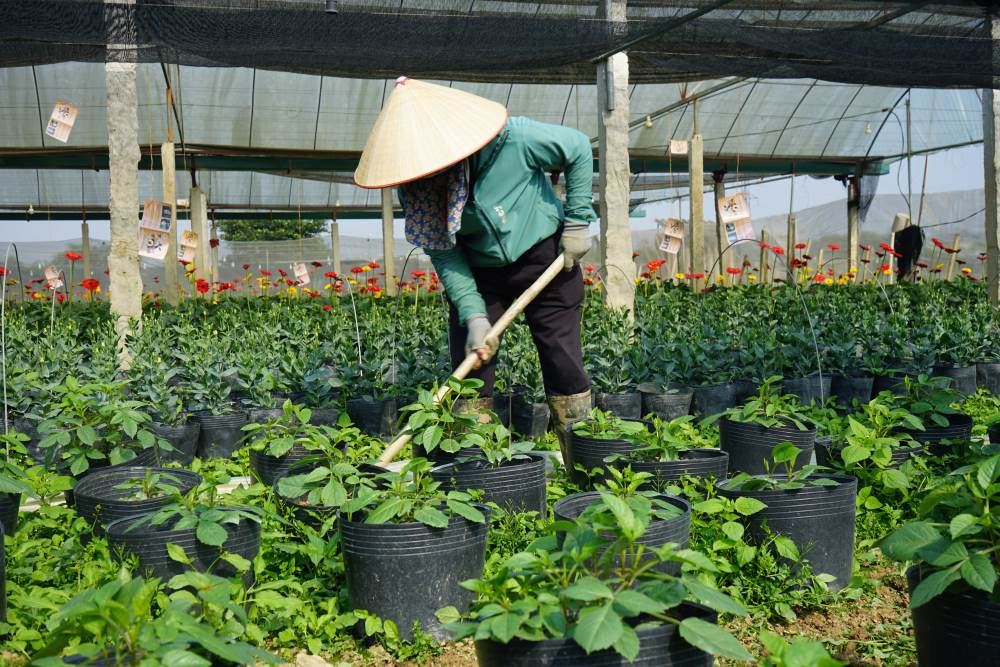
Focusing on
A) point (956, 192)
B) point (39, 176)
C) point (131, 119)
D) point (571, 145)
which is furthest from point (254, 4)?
point (956, 192)

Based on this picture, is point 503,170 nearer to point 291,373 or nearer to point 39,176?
point 291,373

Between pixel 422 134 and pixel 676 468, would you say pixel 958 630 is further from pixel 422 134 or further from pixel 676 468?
pixel 422 134

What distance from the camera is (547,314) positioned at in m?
3.26

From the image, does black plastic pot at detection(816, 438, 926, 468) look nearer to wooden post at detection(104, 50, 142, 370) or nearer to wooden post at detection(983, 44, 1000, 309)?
wooden post at detection(104, 50, 142, 370)

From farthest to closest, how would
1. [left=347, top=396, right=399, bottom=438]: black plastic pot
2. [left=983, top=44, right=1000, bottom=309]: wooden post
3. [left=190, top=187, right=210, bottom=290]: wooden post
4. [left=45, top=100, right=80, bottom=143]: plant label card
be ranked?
1. [left=190, top=187, right=210, bottom=290]: wooden post
2. [left=983, top=44, right=1000, bottom=309]: wooden post
3. [left=45, top=100, right=80, bottom=143]: plant label card
4. [left=347, top=396, right=399, bottom=438]: black plastic pot

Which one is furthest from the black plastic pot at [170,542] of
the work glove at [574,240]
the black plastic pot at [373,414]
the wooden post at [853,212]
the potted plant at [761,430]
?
the wooden post at [853,212]

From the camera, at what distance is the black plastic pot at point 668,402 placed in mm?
4684

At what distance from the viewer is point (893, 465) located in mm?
2902

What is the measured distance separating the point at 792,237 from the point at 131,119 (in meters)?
7.22

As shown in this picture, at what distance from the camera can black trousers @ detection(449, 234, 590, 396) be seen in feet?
10.6

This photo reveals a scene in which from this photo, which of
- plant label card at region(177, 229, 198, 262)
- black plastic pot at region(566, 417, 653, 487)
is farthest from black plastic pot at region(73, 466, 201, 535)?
plant label card at region(177, 229, 198, 262)

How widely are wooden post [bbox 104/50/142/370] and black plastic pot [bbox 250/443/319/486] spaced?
236 centimetres

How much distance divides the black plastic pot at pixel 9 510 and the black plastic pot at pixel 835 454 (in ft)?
8.73

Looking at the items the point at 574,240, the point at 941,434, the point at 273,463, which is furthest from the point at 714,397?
the point at 273,463
